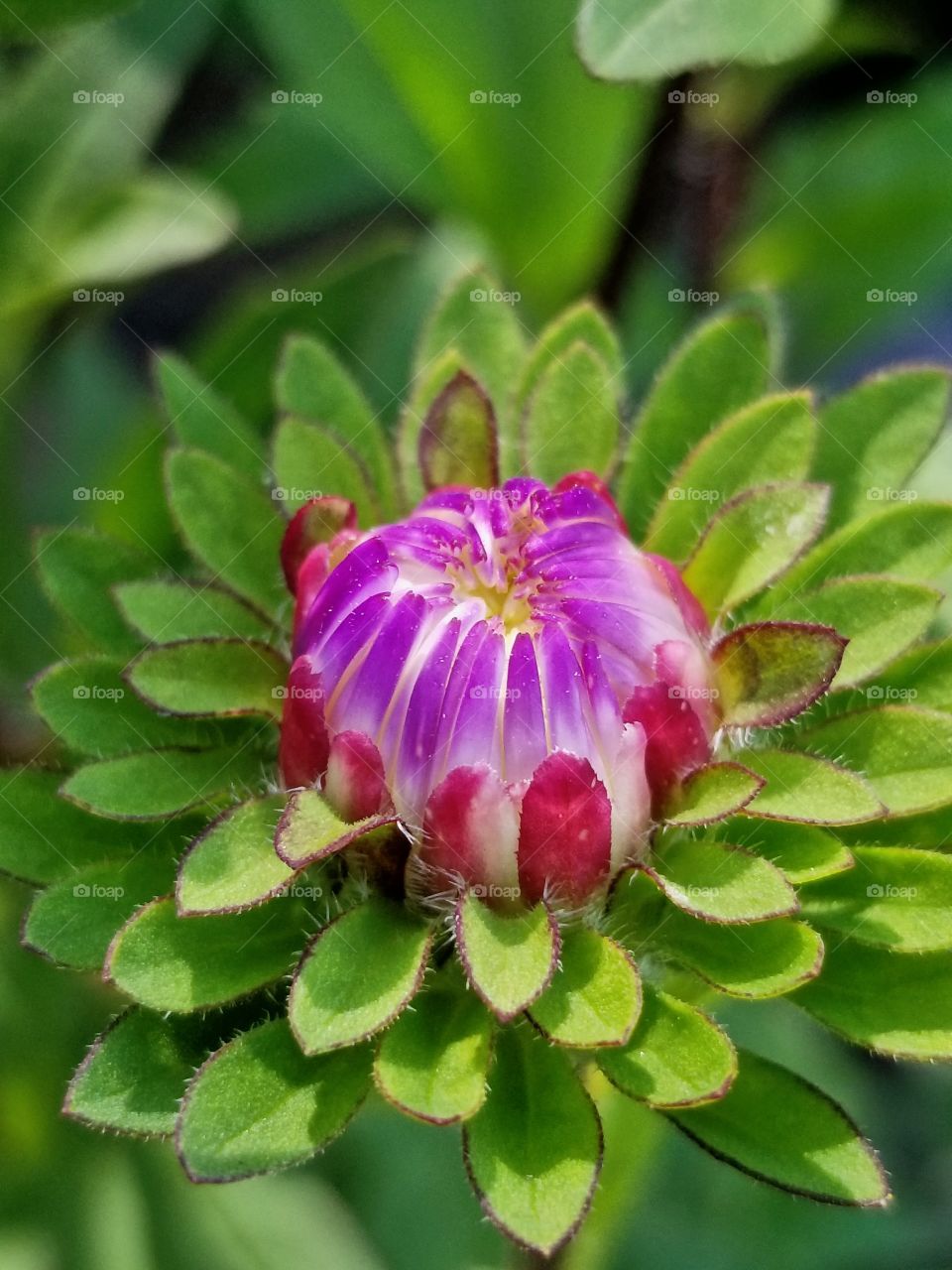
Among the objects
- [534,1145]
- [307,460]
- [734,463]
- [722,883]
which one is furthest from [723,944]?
[307,460]

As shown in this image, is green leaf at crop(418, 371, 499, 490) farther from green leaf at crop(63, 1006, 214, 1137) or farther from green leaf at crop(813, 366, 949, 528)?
green leaf at crop(63, 1006, 214, 1137)

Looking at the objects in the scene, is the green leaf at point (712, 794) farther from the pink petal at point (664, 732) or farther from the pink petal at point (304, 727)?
the pink petal at point (304, 727)

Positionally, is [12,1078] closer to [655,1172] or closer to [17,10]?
[655,1172]

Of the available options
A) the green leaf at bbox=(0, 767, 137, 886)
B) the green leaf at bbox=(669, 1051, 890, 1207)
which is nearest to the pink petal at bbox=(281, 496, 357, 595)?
the green leaf at bbox=(0, 767, 137, 886)

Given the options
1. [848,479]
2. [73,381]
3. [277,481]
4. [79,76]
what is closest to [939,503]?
[848,479]

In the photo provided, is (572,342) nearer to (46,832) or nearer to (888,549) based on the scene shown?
(888,549)

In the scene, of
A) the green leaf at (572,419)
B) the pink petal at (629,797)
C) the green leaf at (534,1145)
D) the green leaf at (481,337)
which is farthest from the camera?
the green leaf at (481,337)

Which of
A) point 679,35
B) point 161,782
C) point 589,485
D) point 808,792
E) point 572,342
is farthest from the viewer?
point 572,342

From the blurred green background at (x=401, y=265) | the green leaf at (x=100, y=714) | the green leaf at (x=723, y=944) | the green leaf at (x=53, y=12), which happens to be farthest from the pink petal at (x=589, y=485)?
the green leaf at (x=53, y=12)
